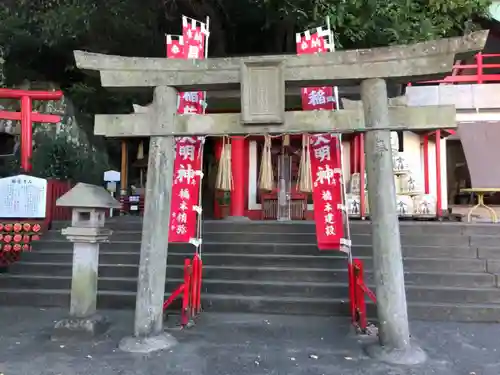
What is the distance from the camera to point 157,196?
524 cm

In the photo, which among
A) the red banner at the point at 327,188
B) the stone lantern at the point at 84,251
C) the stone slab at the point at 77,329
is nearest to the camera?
the stone slab at the point at 77,329

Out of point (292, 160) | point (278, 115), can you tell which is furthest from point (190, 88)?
point (292, 160)

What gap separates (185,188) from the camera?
648 centimetres

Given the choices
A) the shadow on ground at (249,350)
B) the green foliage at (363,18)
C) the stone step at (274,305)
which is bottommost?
the shadow on ground at (249,350)

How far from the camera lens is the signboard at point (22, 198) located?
30.1 ft

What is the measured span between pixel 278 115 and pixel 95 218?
8.58 ft

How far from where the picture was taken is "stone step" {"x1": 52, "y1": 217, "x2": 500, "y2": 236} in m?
8.24

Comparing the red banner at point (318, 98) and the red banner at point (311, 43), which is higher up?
the red banner at point (311, 43)

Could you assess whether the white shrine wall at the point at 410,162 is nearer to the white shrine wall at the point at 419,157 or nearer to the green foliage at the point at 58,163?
the white shrine wall at the point at 419,157

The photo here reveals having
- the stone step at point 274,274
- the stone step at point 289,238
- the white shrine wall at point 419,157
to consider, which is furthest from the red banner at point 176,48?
the white shrine wall at point 419,157

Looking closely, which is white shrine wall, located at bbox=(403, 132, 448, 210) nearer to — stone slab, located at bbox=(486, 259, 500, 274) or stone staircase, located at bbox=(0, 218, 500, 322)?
stone staircase, located at bbox=(0, 218, 500, 322)

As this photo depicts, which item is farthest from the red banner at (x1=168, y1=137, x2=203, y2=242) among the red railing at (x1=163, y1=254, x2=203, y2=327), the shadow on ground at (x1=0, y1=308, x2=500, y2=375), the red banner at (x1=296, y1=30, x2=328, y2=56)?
the red banner at (x1=296, y1=30, x2=328, y2=56)

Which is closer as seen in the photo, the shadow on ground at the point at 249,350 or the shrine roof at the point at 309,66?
the shadow on ground at the point at 249,350

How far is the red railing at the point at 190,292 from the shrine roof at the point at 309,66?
230 cm
